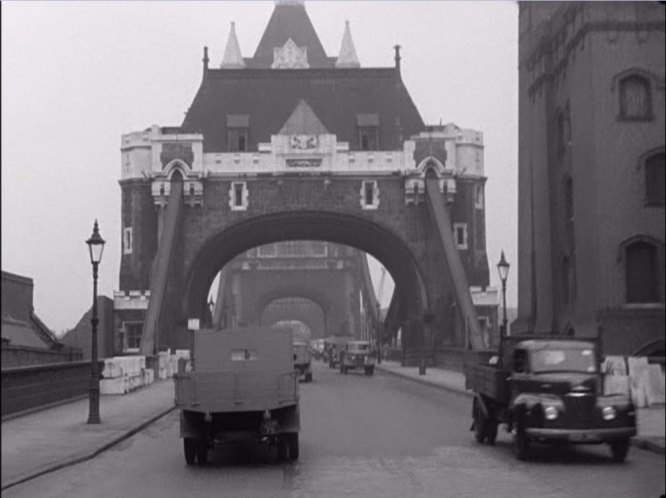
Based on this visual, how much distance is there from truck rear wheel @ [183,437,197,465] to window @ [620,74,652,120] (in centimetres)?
2406

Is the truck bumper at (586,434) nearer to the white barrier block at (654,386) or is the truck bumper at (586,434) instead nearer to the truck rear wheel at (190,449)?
the truck rear wheel at (190,449)

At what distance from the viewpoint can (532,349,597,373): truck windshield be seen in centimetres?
1484

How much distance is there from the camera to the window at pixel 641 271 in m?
34.0

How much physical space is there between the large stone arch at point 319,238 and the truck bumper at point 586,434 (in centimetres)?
4656

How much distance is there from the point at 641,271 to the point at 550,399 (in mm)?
21653

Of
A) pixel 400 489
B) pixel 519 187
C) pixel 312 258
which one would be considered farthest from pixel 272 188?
pixel 312 258

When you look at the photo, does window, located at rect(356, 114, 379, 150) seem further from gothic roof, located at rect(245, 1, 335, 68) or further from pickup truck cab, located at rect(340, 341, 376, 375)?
gothic roof, located at rect(245, 1, 335, 68)

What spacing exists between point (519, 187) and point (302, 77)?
31564 mm

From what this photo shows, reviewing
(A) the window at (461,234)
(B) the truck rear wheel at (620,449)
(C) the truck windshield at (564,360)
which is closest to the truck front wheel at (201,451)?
(C) the truck windshield at (564,360)

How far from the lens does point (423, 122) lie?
70.0 m

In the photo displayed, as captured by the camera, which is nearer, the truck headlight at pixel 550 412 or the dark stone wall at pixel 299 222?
the truck headlight at pixel 550 412

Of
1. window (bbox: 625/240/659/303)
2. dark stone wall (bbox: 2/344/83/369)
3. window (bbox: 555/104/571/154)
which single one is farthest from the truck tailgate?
window (bbox: 555/104/571/154)

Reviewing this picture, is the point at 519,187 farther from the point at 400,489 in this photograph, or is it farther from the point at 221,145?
the point at 400,489

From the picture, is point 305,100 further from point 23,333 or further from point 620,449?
point 23,333
